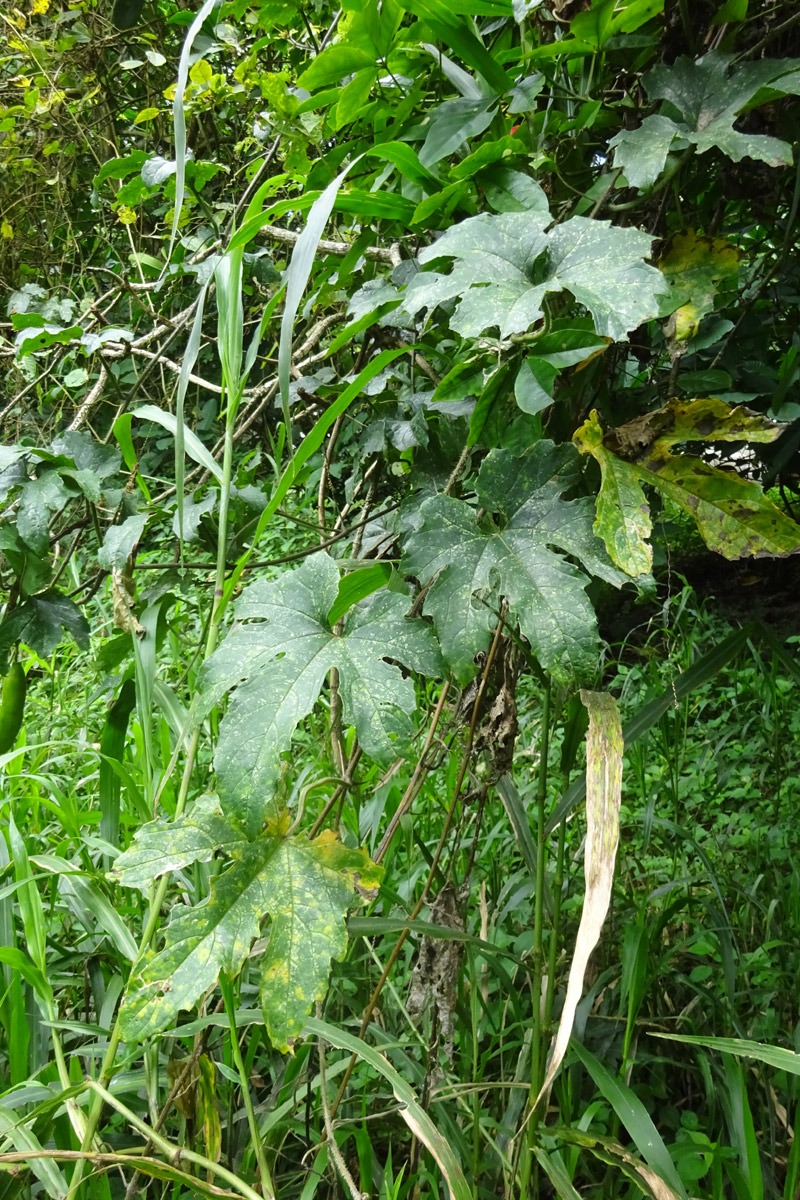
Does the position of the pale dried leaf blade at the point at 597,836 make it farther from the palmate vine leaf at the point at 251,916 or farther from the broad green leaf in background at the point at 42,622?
the broad green leaf in background at the point at 42,622

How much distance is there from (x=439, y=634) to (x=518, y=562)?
0.28 feet

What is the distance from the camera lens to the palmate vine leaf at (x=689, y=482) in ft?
1.95

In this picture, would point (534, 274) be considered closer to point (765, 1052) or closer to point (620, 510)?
point (620, 510)

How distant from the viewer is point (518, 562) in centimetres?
62

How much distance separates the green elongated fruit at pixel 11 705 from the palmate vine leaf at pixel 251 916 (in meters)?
0.37

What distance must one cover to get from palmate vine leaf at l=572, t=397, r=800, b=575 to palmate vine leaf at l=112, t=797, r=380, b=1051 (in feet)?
1.07

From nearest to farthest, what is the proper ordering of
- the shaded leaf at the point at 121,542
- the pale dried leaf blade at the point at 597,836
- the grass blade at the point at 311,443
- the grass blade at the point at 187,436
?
1. the pale dried leaf blade at the point at 597,836
2. the grass blade at the point at 311,443
3. the grass blade at the point at 187,436
4. the shaded leaf at the point at 121,542

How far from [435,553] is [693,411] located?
225 mm

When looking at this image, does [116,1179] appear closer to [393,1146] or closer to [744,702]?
[393,1146]

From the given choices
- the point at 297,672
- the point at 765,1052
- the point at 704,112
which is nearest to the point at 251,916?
the point at 297,672

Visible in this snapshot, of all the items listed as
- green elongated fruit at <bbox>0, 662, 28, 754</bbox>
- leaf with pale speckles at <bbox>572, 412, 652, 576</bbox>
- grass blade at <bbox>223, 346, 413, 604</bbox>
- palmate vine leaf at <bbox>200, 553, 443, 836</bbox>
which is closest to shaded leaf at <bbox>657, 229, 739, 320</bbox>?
leaf with pale speckles at <bbox>572, 412, 652, 576</bbox>

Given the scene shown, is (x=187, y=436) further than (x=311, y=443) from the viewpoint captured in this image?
Yes

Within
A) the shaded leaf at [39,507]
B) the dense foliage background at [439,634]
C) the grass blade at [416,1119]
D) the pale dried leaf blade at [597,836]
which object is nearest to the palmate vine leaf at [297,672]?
the dense foliage background at [439,634]

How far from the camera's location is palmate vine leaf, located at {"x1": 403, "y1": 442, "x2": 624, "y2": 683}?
0.58 metres
